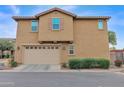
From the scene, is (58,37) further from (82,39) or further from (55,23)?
(82,39)

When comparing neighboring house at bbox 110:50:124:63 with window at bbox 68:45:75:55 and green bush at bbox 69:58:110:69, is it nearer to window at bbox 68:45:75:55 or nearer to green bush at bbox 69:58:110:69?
window at bbox 68:45:75:55

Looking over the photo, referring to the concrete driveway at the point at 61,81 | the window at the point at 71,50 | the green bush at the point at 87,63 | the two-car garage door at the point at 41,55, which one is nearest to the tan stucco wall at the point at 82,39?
the window at the point at 71,50

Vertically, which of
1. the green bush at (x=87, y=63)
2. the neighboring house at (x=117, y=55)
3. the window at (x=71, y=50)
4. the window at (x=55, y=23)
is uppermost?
the window at (x=55, y=23)

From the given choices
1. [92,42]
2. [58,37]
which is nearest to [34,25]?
[58,37]

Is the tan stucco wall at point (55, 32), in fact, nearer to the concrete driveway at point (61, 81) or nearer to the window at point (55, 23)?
the window at point (55, 23)

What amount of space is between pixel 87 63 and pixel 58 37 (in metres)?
5.01

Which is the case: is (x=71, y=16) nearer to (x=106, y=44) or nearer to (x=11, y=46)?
(x=106, y=44)

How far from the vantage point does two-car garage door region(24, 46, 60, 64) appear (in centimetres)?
2356

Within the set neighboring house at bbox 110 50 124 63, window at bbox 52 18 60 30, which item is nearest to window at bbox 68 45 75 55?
window at bbox 52 18 60 30

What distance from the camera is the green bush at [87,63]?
19953 mm

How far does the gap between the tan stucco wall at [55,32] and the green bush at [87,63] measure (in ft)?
12.8

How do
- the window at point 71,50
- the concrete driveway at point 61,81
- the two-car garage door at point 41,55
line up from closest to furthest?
the concrete driveway at point 61,81 → the two-car garage door at point 41,55 → the window at point 71,50
